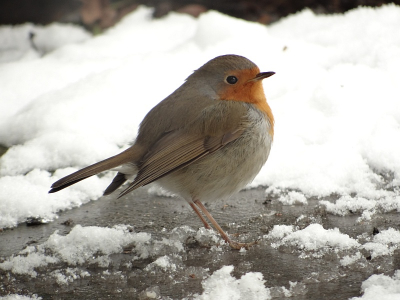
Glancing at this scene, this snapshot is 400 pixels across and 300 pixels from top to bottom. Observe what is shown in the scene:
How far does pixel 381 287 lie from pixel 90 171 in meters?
1.78

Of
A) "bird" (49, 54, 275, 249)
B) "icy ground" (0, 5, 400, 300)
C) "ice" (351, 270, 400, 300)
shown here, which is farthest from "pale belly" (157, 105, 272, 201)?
"ice" (351, 270, 400, 300)

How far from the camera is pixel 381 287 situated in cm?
298

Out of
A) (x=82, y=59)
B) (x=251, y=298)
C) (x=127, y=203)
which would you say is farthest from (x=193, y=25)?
(x=251, y=298)

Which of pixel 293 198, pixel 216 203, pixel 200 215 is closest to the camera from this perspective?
pixel 200 215

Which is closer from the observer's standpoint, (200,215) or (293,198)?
(200,215)

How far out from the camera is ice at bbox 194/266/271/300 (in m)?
3.09

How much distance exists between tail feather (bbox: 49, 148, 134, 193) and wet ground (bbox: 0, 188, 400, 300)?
1.60ft

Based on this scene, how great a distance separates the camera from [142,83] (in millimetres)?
6230

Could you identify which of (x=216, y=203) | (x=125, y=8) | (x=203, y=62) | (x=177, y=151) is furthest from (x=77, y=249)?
(x=125, y=8)

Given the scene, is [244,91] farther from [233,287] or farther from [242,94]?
[233,287]

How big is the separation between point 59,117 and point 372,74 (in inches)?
119

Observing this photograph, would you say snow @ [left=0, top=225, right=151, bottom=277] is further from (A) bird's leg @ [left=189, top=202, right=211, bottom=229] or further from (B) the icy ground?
(A) bird's leg @ [left=189, top=202, right=211, bottom=229]

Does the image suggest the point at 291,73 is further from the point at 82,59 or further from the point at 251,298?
the point at 251,298

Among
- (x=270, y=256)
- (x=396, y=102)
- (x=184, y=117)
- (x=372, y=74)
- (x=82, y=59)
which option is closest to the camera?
(x=270, y=256)
